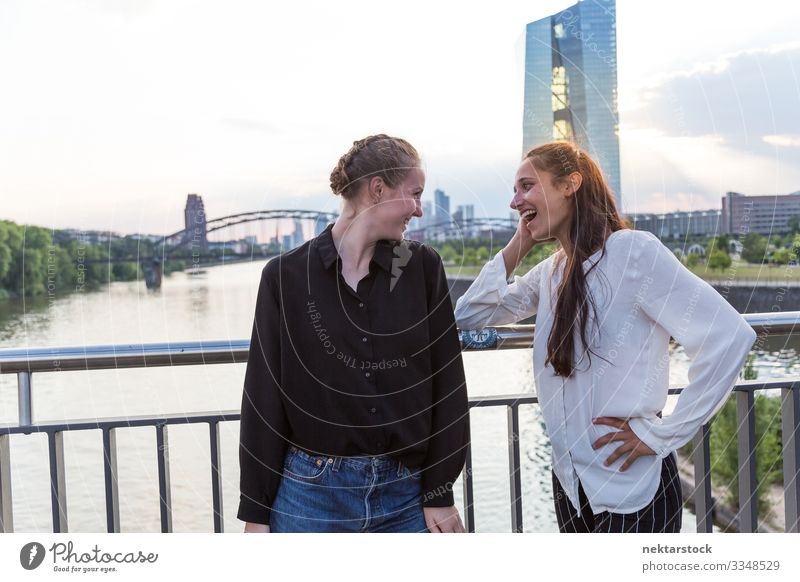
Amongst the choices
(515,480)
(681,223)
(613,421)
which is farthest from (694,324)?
(515,480)

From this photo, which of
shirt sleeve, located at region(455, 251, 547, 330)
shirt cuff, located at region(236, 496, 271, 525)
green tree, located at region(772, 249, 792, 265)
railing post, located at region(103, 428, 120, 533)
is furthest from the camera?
green tree, located at region(772, 249, 792, 265)

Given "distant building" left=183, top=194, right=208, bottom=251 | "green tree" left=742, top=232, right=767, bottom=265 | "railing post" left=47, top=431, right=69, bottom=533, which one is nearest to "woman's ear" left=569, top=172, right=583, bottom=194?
"green tree" left=742, top=232, right=767, bottom=265

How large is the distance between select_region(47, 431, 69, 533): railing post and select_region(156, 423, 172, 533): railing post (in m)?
0.25

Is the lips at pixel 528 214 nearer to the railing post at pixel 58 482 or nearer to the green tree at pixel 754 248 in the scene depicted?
the green tree at pixel 754 248

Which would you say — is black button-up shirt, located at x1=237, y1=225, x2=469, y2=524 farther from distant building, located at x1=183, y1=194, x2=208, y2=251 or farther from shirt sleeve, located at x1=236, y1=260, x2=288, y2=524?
distant building, located at x1=183, y1=194, x2=208, y2=251

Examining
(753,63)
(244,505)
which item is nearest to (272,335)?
(244,505)

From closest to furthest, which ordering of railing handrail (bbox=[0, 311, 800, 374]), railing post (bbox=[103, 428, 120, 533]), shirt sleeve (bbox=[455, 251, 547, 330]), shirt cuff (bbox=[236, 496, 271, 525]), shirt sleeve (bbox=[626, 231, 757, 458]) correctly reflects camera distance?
shirt sleeve (bbox=[626, 231, 757, 458])
shirt cuff (bbox=[236, 496, 271, 525])
shirt sleeve (bbox=[455, 251, 547, 330])
railing handrail (bbox=[0, 311, 800, 374])
railing post (bbox=[103, 428, 120, 533])

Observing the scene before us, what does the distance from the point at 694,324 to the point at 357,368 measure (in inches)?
24.2

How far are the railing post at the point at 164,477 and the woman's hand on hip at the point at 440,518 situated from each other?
688 millimetres

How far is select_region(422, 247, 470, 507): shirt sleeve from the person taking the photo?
141 centimetres

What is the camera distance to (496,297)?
1.59 meters

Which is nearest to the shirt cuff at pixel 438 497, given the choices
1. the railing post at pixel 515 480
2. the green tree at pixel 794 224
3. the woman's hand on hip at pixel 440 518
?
the woman's hand on hip at pixel 440 518

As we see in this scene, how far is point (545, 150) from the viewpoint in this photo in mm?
1466

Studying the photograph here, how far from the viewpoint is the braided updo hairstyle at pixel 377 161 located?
52.6 inches
